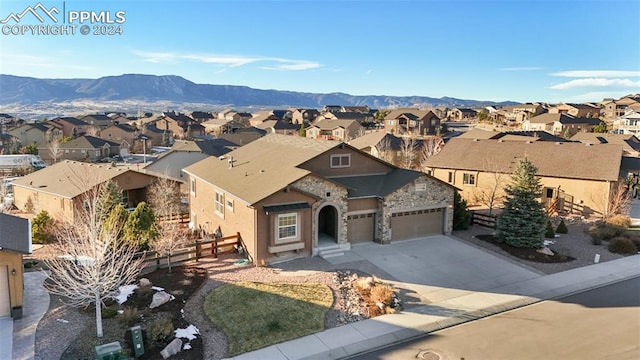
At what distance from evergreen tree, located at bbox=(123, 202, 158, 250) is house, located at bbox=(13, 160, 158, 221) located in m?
11.3

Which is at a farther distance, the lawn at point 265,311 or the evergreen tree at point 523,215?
the evergreen tree at point 523,215

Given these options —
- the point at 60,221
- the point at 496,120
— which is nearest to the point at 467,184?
the point at 60,221

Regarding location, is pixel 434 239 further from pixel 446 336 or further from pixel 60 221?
pixel 60 221

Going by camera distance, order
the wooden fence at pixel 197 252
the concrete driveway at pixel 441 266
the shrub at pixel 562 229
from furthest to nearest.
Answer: the shrub at pixel 562 229 < the wooden fence at pixel 197 252 < the concrete driveway at pixel 441 266

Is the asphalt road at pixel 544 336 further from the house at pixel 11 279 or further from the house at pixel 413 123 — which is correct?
the house at pixel 413 123

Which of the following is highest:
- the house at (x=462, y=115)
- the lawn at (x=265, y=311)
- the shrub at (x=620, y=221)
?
the house at (x=462, y=115)

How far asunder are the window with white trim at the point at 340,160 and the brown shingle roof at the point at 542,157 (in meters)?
17.2

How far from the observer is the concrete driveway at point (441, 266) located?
18828 millimetres

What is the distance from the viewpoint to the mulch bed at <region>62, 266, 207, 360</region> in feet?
43.3

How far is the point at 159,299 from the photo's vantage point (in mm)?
16406

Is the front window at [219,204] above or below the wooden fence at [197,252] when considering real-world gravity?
above

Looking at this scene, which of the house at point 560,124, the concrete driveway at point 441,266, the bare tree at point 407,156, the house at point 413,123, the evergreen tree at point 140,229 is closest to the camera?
the concrete driveway at point 441,266

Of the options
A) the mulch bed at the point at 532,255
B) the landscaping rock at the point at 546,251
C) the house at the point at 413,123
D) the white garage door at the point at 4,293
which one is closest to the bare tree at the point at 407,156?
the mulch bed at the point at 532,255

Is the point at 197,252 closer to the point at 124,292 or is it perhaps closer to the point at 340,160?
the point at 124,292
